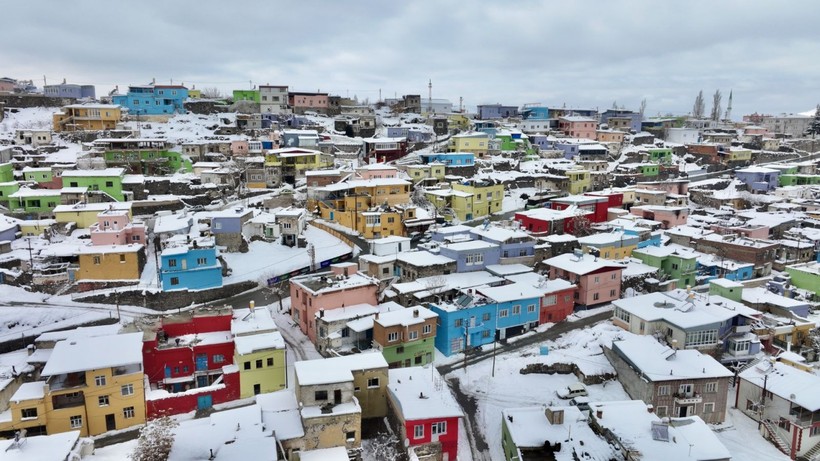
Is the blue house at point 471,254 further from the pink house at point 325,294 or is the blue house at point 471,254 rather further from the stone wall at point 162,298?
the stone wall at point 162,298

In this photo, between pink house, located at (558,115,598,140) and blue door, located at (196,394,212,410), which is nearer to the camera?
blue door, located at (196,394,212,410)

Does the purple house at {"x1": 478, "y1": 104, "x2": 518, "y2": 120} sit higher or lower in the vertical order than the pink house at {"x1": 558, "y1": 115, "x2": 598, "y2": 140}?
higher

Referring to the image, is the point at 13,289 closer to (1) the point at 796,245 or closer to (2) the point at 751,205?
(1) the point at 796,245

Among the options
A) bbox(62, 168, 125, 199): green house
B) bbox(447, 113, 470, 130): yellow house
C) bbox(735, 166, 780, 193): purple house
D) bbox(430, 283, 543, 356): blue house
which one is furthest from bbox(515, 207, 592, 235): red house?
bbox(447, 113, 470, 130): yellow house

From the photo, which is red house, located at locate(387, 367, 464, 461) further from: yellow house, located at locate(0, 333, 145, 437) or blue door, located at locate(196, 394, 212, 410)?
yellow house, located at locate(0, 333, 145, 437)

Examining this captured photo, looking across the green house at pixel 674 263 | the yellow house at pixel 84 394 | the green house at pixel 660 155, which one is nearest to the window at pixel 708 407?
the green house at pixel 674 263

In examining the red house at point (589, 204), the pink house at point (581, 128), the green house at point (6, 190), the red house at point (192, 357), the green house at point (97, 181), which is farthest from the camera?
the pink house at point (581, 128)

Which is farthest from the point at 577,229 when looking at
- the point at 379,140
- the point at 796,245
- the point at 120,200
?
the point at 120,200
